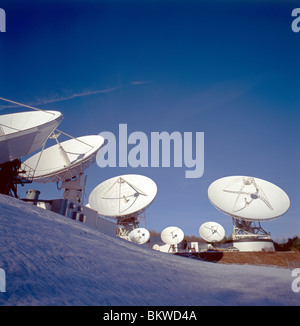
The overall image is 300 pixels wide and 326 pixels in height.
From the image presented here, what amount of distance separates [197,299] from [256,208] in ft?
113

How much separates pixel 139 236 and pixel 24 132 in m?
27.3

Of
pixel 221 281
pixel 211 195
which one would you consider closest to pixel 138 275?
pixel 221 281

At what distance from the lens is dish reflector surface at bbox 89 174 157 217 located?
3769cm

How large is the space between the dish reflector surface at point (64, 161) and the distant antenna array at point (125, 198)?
11716 millimetres

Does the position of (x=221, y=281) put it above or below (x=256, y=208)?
below

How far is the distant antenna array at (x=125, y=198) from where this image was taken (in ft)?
124

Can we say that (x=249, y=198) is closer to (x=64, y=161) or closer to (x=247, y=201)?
(x=247, y=201)

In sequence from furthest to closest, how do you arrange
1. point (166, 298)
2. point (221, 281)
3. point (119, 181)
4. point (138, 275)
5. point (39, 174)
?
point (119, 181) → point (39, 174) → point (221, 281) → point (138, 275) → point (166, 298)

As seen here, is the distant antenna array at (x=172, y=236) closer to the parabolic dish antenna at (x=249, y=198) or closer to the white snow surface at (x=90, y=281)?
the parabolic dish antenna at (x=249, y=198)

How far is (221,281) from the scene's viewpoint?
10211 mm

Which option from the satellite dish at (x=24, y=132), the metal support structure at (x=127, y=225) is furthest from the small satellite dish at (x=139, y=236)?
the satellite dish at (x=24, y=132)

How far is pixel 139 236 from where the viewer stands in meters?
39.0
